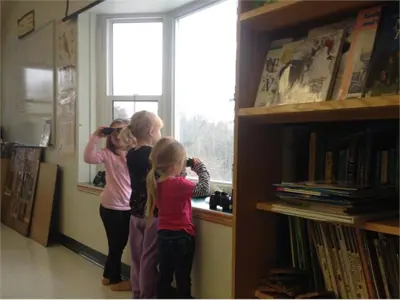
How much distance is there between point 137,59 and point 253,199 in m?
2.18

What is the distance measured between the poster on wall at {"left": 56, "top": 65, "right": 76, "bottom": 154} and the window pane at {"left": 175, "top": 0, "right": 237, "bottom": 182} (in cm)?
101

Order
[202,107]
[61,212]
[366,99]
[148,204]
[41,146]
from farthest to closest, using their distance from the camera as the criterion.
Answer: [41,146]
[61,212]
[202,107]
[148,204]
[366,99]

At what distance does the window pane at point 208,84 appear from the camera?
2.77 meters

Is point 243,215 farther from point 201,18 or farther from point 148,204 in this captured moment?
point 201,18

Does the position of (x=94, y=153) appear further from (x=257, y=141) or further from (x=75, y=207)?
(x=257, y=141)

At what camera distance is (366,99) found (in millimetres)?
1165

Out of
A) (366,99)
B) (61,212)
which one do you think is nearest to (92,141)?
(61,212)

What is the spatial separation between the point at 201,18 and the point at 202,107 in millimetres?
600

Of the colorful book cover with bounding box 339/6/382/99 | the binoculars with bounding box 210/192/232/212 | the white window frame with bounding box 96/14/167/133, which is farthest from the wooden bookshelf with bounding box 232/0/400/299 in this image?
the white window frame with bounding box 96/14/167/133

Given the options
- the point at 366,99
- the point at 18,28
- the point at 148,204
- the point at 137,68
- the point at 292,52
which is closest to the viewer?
the point at 366,99

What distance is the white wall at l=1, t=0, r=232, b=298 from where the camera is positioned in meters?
2.28

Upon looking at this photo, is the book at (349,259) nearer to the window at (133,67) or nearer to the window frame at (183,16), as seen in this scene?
the window frame at (183,16)

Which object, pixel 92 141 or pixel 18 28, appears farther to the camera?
pixel 18 28

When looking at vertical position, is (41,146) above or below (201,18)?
below
